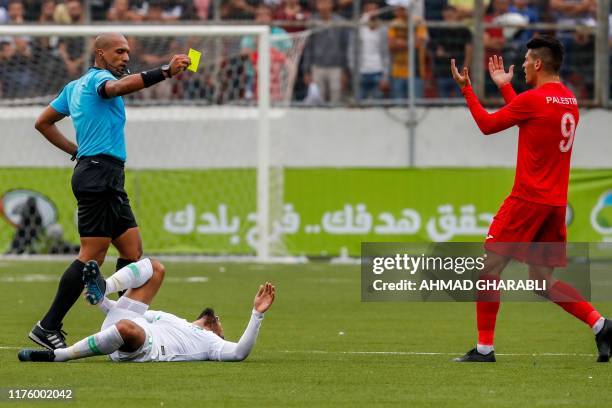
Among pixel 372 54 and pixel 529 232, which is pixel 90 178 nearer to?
pixel 529 232

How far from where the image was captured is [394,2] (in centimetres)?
2431

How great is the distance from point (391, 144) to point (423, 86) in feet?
3.75

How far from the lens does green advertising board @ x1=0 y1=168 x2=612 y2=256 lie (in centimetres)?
2209

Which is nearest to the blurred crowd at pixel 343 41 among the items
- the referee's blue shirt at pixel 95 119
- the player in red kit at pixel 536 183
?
the referee's blue shirt at pixel 95 119

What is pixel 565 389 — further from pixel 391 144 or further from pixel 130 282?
pixel 391 144

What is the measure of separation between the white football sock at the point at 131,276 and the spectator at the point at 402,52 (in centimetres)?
1470

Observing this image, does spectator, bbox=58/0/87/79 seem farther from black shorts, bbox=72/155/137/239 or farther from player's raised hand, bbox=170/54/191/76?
player's raised hand, bbox=170/54/191/76

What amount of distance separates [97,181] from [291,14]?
1503 centimetres

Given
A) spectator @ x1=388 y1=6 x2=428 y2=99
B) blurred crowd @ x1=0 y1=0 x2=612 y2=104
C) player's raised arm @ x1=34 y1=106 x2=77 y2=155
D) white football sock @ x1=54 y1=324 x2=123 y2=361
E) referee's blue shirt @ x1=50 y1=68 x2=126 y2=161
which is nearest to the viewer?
white football sock @ x1=54 y1=324 x2=123 y2=361

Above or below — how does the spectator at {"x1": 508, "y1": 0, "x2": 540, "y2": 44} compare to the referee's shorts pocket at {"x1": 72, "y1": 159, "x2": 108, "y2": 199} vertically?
above

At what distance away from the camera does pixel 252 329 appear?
9211mm

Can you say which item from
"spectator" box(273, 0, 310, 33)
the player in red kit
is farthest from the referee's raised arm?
"spectator" box(273, 0, 310, 33)

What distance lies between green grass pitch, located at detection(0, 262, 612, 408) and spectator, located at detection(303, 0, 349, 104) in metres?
7.81

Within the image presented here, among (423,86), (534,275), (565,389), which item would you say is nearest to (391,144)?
(423,86)
